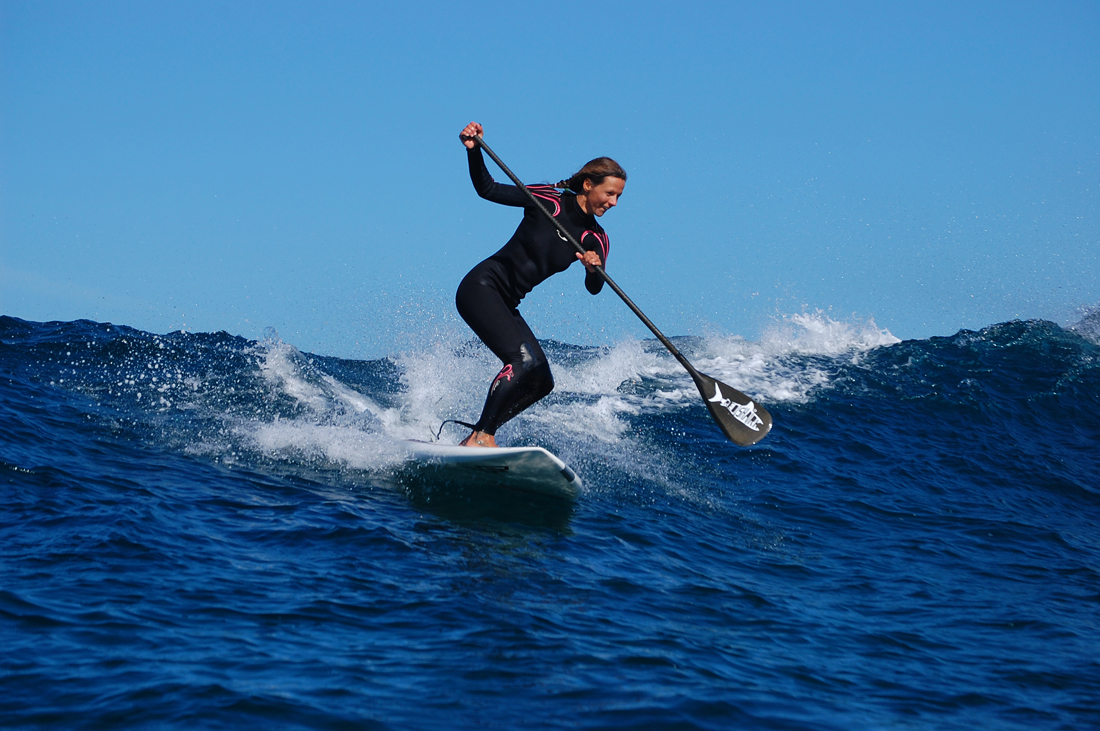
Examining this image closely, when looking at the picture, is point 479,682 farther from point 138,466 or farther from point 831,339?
point 831,339

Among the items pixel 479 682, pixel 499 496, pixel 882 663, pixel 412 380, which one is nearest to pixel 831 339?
pixel 412 380

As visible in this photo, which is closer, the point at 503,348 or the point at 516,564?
the point at 516,564

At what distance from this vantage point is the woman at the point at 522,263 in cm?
617

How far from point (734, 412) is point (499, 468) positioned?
194 cm

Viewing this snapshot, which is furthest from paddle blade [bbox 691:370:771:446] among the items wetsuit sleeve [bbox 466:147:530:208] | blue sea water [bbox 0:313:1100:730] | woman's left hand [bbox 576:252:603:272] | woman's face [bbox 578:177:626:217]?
wetsuit sleeve [bbox 466:147:530:208]

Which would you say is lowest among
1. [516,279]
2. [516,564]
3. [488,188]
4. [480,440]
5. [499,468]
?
[516,564]

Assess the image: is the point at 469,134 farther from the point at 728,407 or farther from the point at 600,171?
the point at 728,407

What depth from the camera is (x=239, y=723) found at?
2.81 m

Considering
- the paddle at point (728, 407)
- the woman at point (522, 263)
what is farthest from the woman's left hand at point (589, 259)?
the paddle at point (728, 407)

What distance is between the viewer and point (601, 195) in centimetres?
615

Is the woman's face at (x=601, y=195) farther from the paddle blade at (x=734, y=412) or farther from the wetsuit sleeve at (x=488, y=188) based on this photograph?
the paddle blade at (x=734, y=412)

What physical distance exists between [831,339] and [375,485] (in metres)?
12.1

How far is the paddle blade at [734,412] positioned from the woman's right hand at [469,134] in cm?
245

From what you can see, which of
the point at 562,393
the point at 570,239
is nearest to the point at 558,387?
the point at 562,393
